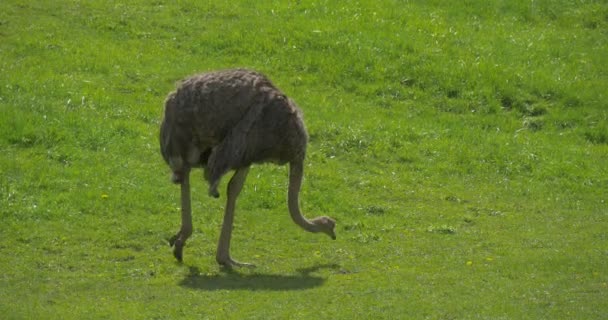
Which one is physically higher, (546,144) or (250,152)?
(250,152)

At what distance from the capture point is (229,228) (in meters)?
14.6

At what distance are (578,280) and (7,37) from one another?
12242 millimetres

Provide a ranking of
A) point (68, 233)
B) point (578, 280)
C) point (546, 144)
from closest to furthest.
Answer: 1. point (578, 280)
2. point (68, 233)
3. point (546, 144)

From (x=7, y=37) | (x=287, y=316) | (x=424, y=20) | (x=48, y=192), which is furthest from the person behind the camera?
(x=424, y=20)

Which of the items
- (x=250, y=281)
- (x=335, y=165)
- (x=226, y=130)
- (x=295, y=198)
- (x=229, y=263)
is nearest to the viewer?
(x=250, y=281)

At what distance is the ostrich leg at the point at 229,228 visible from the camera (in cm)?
1457

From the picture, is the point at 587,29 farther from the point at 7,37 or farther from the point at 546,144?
the point at 7,37

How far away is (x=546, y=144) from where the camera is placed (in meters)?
20.5

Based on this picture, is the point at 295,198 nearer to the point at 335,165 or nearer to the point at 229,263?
the point at 229,263

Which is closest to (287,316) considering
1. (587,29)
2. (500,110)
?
(500,110)

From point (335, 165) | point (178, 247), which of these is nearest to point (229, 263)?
→ point (178, 247)

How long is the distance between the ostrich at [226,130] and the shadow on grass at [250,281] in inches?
15.5

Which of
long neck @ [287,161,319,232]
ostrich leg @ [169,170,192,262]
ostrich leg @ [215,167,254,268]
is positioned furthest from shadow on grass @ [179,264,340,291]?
long neck @ [287,161,319,232]

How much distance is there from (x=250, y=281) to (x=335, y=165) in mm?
5359
